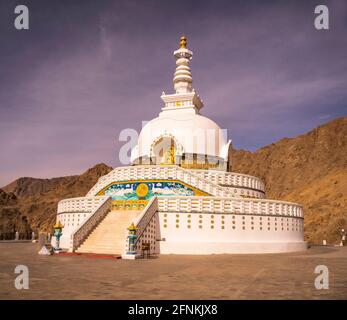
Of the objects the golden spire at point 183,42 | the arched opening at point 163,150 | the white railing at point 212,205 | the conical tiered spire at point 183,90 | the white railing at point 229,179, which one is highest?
the golden spire at point 183,42

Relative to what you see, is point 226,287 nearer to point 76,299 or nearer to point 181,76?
point 76,299

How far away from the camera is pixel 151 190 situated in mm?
24500

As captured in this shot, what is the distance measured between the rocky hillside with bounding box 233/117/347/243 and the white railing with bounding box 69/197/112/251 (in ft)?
139

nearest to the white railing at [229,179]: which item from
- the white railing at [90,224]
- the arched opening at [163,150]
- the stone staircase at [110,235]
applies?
the arched opening at [163,150]

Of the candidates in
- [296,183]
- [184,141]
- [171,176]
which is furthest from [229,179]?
[296,183]

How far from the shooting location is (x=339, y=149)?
94.9 meters

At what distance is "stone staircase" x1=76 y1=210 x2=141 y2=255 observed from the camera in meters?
19.3

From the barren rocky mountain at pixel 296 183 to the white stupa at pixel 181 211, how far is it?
2701 cm

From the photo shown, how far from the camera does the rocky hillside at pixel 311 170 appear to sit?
2581 inches

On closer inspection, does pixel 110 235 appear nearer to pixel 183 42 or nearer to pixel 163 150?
pixel 163 150

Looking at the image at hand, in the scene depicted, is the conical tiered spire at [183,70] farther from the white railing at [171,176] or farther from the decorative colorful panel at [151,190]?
the decorative colorful panel at [151,190]
